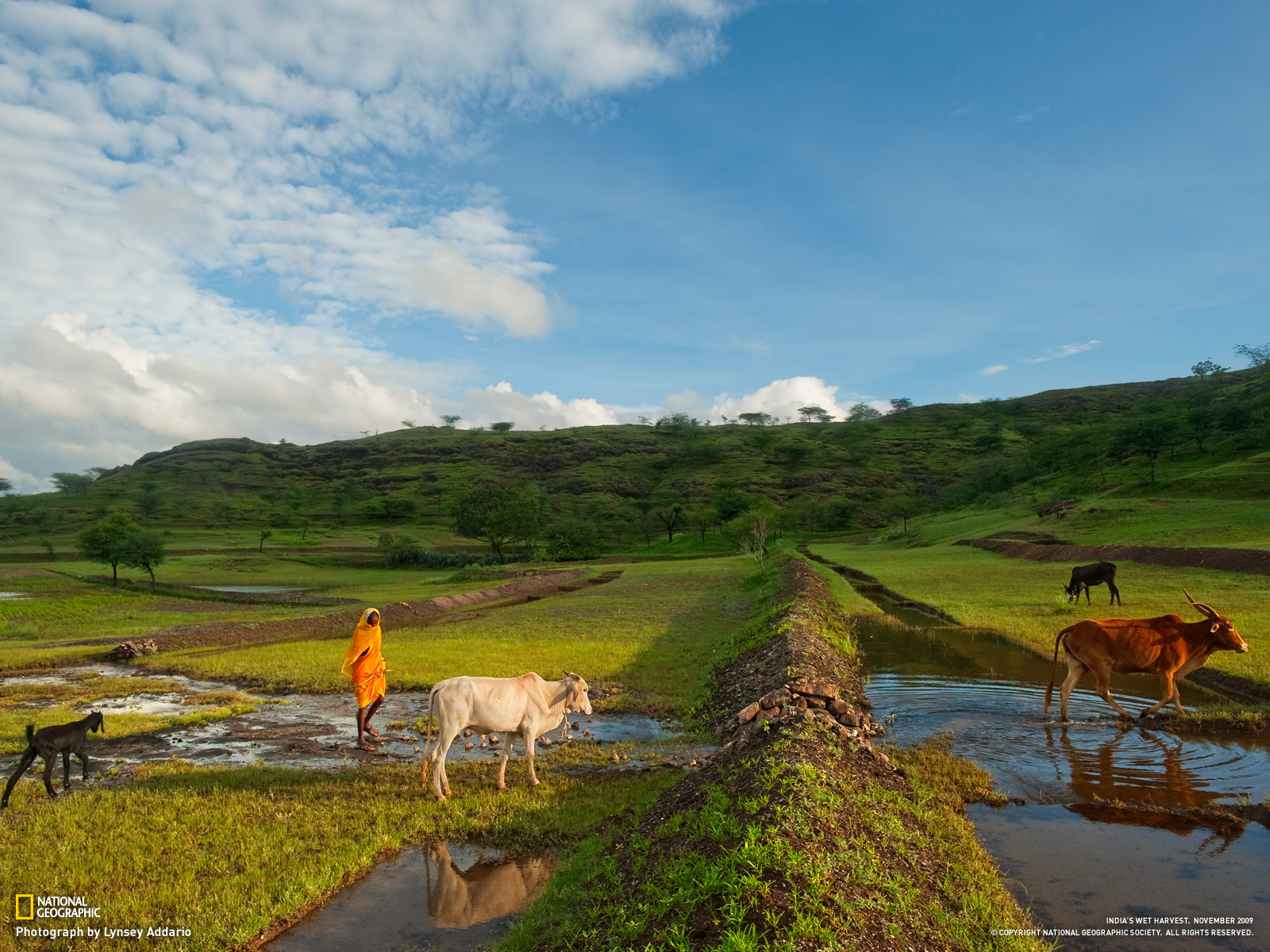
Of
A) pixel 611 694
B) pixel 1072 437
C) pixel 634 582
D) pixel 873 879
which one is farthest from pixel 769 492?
pixel 873 879

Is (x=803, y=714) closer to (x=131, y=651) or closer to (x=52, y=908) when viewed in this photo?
(x=52, y=908)

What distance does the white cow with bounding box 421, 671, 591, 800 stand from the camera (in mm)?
9219

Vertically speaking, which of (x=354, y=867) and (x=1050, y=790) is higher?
(x=354, y=867)

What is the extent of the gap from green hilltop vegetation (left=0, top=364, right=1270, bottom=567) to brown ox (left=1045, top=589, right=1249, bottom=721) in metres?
27.9

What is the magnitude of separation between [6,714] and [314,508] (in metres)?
143

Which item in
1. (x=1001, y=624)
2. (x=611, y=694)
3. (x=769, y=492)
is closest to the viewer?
(x=611, y=694)

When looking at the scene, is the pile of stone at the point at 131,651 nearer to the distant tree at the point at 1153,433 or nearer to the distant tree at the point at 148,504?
the distant tree at the point at 1153,433

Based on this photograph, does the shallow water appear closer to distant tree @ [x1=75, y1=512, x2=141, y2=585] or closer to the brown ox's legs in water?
the brown ox's legs in water

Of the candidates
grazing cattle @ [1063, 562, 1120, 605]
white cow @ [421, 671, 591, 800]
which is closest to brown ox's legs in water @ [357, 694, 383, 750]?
white cow @ [421, 671, 591, 800]

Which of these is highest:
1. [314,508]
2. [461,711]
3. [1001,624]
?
[314,508]

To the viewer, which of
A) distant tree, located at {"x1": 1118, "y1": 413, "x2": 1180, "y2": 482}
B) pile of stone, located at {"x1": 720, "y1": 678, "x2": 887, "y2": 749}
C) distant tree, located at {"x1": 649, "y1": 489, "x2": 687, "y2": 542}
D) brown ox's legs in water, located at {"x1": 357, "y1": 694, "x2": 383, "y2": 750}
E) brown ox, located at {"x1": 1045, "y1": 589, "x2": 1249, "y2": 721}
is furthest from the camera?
distant tree, located at {"x1": 649, "y1": 489, "x2": 687, "y2": 542}

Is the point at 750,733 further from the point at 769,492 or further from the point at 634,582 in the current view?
the point at 769,492

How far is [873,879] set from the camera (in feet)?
19.2

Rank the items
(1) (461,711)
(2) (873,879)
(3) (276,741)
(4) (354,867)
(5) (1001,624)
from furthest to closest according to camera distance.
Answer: (5) (1001,624) → (3) (276,741) → (1) (461,711) → (4) (354,867) → (2) (873,879)
